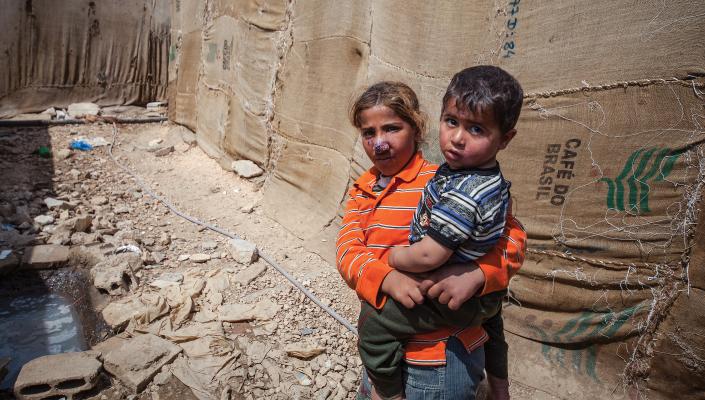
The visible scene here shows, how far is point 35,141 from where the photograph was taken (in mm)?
6402

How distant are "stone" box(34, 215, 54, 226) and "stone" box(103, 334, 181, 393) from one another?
89.2 inches

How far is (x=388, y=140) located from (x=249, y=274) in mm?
2302

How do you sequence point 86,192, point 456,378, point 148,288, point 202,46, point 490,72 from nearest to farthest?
point 490,72 < point 456,378 < point 148,288 < point 86,192 < point 202,46

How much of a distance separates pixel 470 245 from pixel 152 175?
17.6 ft

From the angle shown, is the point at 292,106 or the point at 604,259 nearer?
the point at 604,259

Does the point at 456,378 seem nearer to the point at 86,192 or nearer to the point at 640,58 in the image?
the point at 640,58

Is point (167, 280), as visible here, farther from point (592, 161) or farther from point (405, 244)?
point (592, 161)

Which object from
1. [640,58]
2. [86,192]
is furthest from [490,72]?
[86,192]

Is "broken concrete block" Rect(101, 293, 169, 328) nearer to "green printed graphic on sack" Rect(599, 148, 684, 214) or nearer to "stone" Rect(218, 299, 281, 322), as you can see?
"stone" Rect(218, 299, 281, 322)

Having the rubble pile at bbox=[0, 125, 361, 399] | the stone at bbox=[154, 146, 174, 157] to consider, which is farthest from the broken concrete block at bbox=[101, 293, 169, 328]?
the stone at bbox=[154, 146, 174, 157]

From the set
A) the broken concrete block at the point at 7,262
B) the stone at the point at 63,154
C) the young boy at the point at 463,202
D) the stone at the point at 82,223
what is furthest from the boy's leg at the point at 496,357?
the stone at the point at 63,154

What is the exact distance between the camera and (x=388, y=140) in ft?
4.18

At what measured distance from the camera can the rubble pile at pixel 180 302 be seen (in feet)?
7.48

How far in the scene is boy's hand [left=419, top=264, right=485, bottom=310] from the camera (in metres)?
1.03
